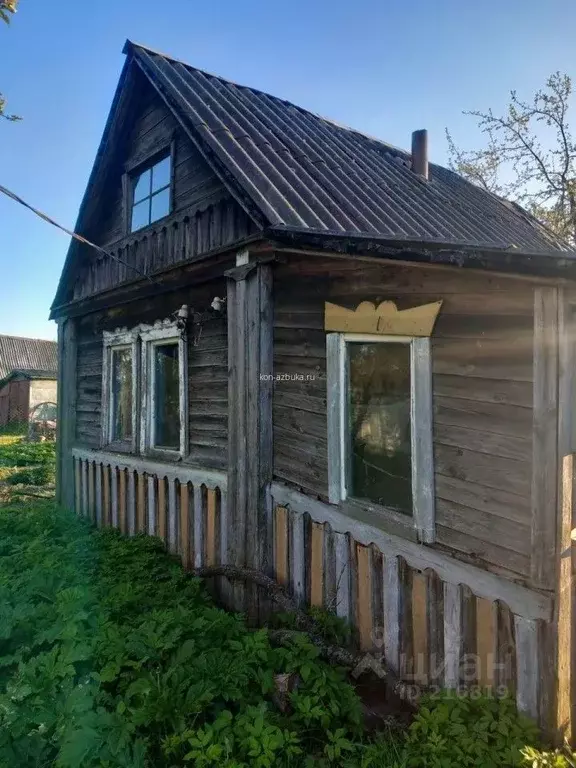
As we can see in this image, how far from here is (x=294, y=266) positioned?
4094 millimetres

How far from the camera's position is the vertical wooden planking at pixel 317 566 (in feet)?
12.4

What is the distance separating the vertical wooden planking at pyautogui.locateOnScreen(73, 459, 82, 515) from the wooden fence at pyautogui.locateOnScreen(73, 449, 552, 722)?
10.3ft

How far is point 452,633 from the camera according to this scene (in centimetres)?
281

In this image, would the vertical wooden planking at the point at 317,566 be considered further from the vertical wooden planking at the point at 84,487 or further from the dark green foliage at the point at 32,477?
the dark green foliage at the point at 32,477

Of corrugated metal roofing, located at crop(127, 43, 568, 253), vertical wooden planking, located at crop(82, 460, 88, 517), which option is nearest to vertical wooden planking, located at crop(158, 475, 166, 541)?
vertical wooden planking, located at crop(82, 460, 88, 517)

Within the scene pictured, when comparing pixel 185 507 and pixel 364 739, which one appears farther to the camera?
pixel 185 507

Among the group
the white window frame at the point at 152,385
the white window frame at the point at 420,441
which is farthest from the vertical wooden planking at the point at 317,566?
the white window frame at the point at 152,385

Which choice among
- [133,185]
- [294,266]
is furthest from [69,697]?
[133,185]

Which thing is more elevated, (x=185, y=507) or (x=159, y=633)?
(x=185, y=507)

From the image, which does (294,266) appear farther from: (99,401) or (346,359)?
(99,401)

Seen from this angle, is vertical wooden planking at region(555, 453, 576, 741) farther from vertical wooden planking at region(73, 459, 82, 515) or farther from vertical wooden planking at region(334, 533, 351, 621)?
vertical wooden planking at region(73, 459, 82, 515)

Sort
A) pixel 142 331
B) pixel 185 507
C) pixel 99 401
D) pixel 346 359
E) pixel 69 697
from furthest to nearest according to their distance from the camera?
pixel 99 401 → pixel 142 331 → pixel 185 507 → pixel 346 359 → pixel 69 697

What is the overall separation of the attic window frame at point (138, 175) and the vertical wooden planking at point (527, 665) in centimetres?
529

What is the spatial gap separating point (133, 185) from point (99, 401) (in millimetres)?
3146
